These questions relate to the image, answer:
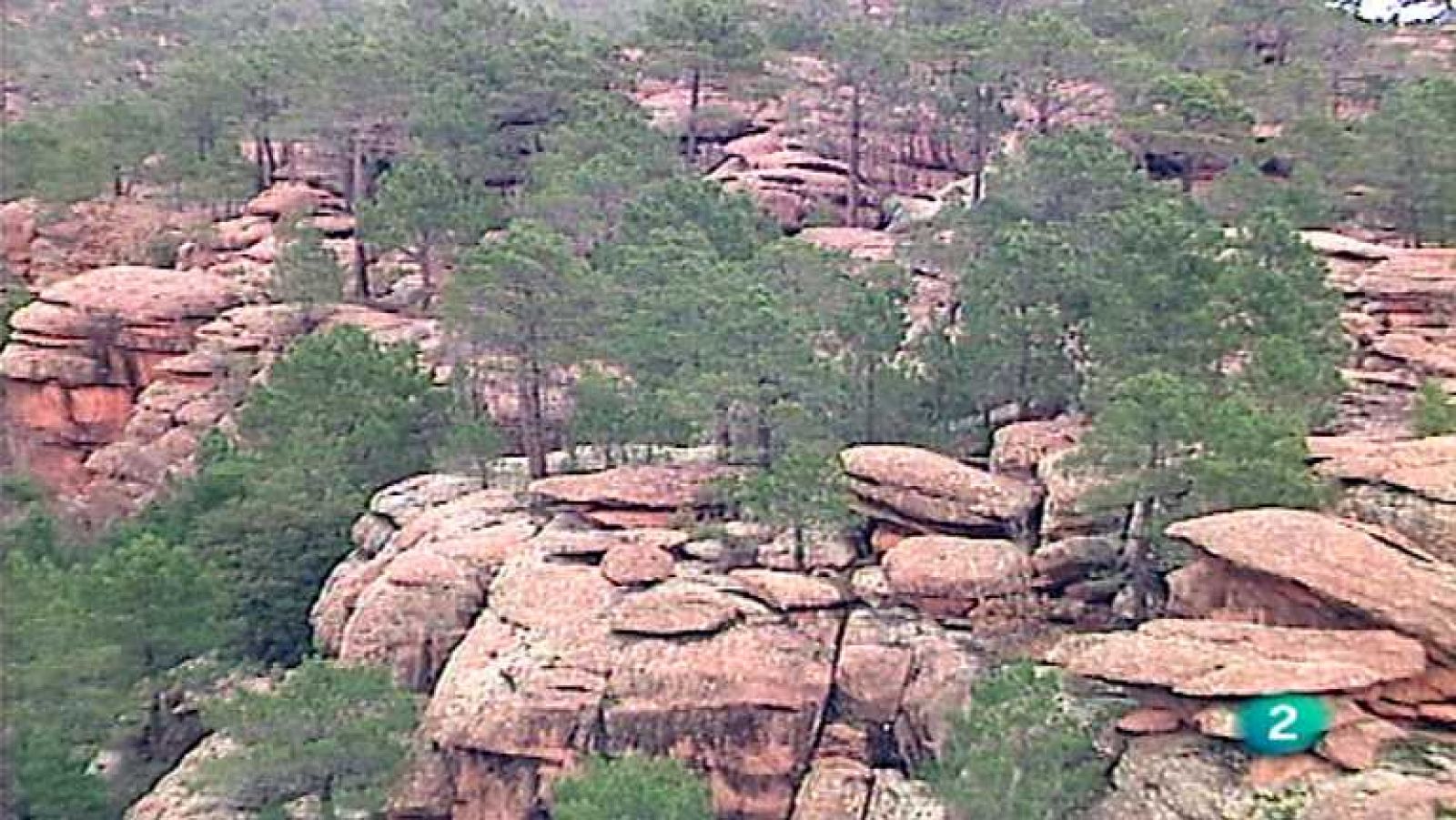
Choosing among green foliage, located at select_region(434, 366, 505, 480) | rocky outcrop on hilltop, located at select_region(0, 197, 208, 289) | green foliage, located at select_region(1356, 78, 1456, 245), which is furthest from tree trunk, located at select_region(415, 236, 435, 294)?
green foliage, located at select_region(1356, 78, 1456, 245)

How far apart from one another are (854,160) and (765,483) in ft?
83.5

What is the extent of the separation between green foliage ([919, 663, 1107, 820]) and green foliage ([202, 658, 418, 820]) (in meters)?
7.72

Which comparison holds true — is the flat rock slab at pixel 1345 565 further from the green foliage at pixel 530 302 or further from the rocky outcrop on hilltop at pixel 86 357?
the rocky outcrop on hilltop at pixel 86 357

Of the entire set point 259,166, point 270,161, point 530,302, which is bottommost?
point 530,302

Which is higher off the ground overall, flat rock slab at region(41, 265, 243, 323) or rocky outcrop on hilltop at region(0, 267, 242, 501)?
flat rock slab at region(41, 265, 243, 323)

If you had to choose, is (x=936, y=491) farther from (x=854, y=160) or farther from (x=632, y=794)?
(x=854, y=160)

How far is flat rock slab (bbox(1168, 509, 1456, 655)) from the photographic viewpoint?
16078mm

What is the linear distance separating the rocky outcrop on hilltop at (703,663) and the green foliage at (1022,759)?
7.06 feet

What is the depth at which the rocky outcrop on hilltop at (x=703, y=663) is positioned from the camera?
65.9 feet

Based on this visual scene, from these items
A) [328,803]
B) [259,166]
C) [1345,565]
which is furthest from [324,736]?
[259,166]

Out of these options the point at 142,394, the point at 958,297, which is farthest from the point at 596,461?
the point at 142,394

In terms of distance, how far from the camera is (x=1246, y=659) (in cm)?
1598

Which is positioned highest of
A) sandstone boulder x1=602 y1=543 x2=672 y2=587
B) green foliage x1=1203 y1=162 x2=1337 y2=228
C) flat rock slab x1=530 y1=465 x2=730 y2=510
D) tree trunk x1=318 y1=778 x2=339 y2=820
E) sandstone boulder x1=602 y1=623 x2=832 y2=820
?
green foliage x1=1203 y1=162 x2=1337 y2=228

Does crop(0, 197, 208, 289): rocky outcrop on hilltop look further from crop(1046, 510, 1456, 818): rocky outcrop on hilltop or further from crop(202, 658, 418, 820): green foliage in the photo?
crop(1046, 510, 1456, 818): rocky outcrop on hilltop
